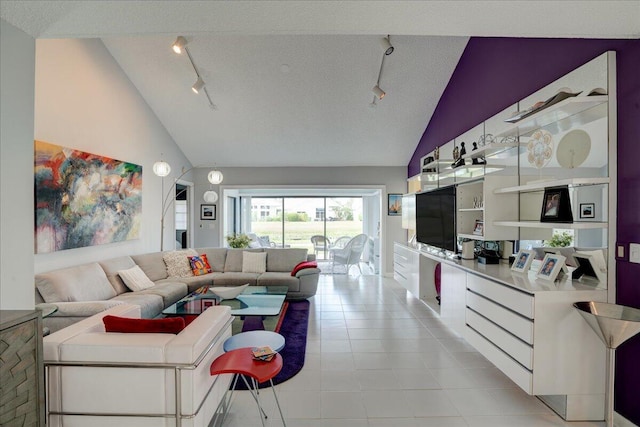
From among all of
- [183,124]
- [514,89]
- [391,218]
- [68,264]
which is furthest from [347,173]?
[68,264]

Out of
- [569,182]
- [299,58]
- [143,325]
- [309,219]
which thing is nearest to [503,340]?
[569,182]

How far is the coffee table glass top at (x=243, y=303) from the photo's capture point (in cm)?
341

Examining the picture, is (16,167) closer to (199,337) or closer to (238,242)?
(199,337)

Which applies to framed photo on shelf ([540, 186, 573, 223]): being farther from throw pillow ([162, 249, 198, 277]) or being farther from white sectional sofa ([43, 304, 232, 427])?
throw pillow ([162, 249, 198, 277])

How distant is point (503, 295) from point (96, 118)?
16.5ft

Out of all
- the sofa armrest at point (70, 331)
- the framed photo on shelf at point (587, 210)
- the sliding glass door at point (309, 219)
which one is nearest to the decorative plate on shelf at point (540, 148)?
the framed photo on shelf at point (587, 210)

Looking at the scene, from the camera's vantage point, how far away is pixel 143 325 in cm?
183

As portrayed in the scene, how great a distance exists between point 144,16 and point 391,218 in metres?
6.08

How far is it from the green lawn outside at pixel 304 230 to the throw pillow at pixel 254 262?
4.17 metres

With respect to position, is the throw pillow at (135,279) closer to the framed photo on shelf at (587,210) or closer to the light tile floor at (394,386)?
the light tile floor at (394,386)

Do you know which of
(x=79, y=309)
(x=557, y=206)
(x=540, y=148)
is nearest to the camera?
(x=557, y=206)

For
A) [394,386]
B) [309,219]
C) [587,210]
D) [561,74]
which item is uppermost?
[561,74]

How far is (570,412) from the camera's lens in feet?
7.17

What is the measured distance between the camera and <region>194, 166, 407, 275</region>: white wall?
7.10 meters
